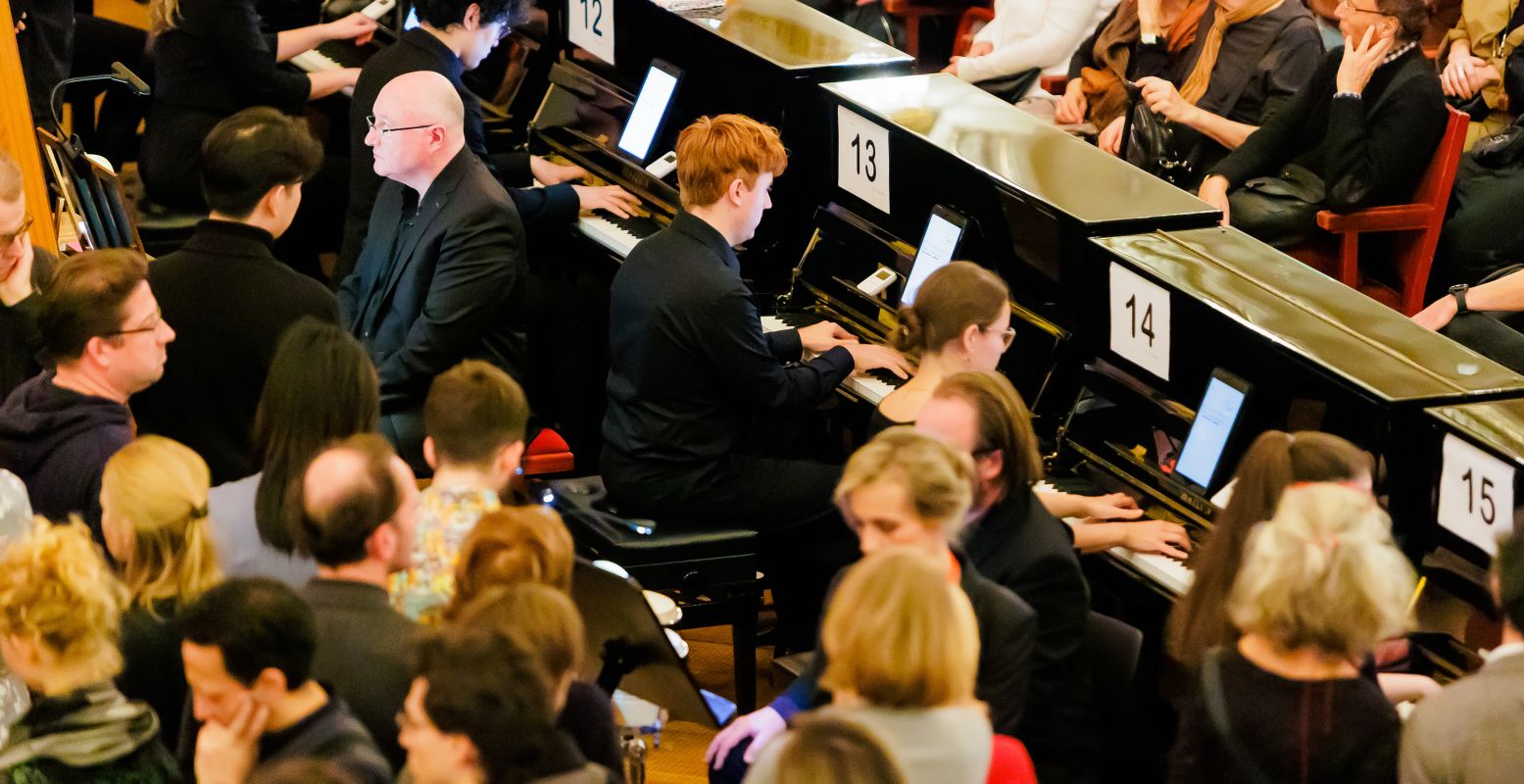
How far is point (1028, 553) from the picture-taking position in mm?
3146

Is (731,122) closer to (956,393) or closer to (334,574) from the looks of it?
(956,393)

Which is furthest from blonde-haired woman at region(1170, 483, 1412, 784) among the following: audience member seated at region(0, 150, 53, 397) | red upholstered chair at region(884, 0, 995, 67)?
red upholstered chair at region(884, 0, 995, 67)

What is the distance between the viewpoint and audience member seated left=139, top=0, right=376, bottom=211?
579 cm

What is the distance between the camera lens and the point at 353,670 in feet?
8.59

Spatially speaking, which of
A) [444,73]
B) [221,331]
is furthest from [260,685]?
[444,73]

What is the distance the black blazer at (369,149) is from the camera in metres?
5.09

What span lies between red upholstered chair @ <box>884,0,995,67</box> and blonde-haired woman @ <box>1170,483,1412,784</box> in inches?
179

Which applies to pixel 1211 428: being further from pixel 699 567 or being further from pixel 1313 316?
pixel 699 567

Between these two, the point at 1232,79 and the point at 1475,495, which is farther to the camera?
the point at 1232,79

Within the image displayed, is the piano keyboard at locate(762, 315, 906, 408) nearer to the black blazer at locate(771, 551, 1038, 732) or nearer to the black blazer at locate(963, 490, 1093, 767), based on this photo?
the black blazer at locate(963, 490, 1093, 767)

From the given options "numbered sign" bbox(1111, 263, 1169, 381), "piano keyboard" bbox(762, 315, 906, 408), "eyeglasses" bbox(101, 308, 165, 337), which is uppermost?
"eyeglasses" bbox(101, 308, 165, 337)

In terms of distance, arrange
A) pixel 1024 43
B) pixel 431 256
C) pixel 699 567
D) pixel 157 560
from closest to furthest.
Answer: pixel 157 560
pixel 699 567
pixel 431 256
pixel 1024 43

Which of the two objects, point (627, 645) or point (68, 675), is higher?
point (68, 675)

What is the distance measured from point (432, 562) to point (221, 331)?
40.1 inches
